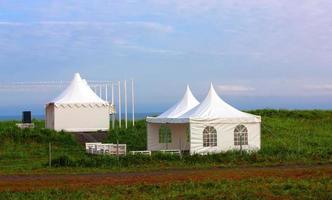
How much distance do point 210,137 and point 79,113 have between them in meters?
17.0

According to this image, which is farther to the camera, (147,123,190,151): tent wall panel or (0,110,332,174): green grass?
(147,123,190,151): tent wall panel

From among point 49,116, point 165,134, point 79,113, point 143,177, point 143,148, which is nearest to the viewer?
point 143,177

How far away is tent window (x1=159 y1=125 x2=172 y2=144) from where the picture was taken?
121 feet

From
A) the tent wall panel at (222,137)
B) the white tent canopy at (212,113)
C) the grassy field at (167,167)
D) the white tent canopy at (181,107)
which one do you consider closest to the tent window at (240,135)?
the tent wall panel at (222,137)

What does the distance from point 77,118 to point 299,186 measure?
30.6 m

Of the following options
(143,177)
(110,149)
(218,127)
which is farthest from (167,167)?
(218,127)

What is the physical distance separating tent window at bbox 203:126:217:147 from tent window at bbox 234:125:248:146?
115cm

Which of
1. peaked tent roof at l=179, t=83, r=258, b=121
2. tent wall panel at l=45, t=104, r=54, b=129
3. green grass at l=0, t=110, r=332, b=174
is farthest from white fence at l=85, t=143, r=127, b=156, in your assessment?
tent wall panel at l=45, t=104, r=54, b=129

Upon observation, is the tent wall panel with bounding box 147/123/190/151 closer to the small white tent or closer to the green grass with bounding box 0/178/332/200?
the small white tent

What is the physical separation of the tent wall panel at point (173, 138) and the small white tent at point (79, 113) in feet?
36.9

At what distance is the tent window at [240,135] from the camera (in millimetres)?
32812

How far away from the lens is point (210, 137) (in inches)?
1278

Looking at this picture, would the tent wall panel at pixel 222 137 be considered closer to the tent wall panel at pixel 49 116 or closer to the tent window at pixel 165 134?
the tent window at pixel 165 134

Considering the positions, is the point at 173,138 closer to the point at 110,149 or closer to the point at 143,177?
the point at 110,149
